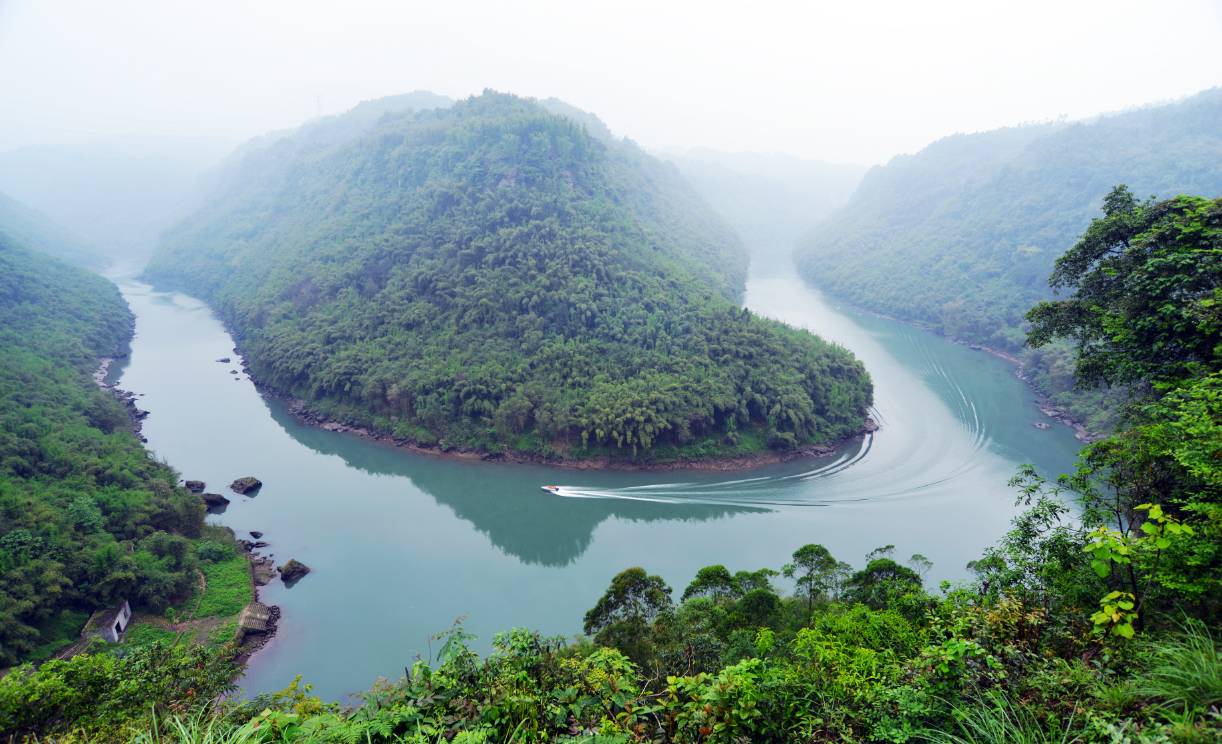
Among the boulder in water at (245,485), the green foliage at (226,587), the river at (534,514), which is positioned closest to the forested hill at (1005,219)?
the river at (534,514)

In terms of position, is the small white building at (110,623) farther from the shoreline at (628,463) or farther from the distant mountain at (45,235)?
the distant mountain at (45,235)

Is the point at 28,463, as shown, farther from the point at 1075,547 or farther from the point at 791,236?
the point at 791,236

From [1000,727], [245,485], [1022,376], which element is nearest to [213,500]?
[245,485]

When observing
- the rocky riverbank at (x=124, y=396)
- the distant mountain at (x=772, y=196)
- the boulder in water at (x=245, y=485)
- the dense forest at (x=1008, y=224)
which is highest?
the distant mountain at (x=772, y=196)

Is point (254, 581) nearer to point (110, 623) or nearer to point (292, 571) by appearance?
point (292, 571)

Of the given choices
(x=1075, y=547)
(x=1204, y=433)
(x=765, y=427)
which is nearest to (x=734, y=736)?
(x=1204, y=433)

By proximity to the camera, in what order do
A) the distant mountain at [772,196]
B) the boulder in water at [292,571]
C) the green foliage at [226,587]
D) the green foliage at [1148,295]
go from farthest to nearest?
the distant mountain at [772,196]
the boulder in water at [292,571]
the green foliage at [226,587]
the green foliage at [1148,295]
